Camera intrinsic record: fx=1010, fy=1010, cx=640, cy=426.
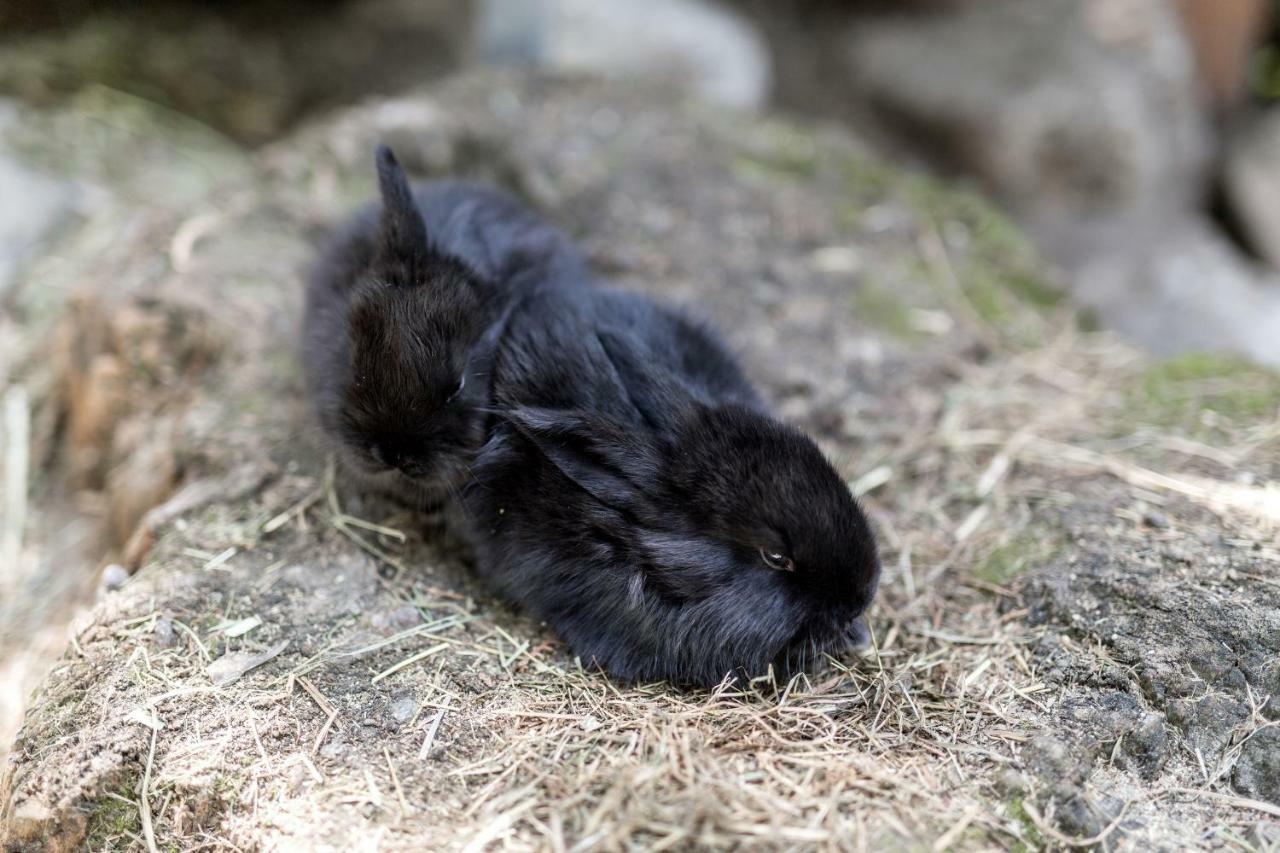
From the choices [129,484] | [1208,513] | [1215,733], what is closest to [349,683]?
[129,484]

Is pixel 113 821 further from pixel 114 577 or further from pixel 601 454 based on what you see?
pixel 601 454

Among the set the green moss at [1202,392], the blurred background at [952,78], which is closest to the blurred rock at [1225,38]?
the blurred background at [952,78]

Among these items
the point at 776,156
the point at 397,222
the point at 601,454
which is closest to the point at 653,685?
the point at 601,454

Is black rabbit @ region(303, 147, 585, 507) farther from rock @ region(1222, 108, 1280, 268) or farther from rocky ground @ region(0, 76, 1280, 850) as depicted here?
rock @ region(1222, 108, 1280, 268)

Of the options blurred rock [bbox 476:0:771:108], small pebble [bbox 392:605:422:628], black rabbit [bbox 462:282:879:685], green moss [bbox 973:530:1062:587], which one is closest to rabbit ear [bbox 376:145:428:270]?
black rabbit [bbox 462:282:879:685]

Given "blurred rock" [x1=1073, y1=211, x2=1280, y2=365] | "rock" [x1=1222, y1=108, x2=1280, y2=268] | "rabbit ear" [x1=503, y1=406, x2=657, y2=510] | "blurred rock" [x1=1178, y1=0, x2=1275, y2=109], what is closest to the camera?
"rabbit ear" [x1=503, y1=406, x2=657, y2=510]
